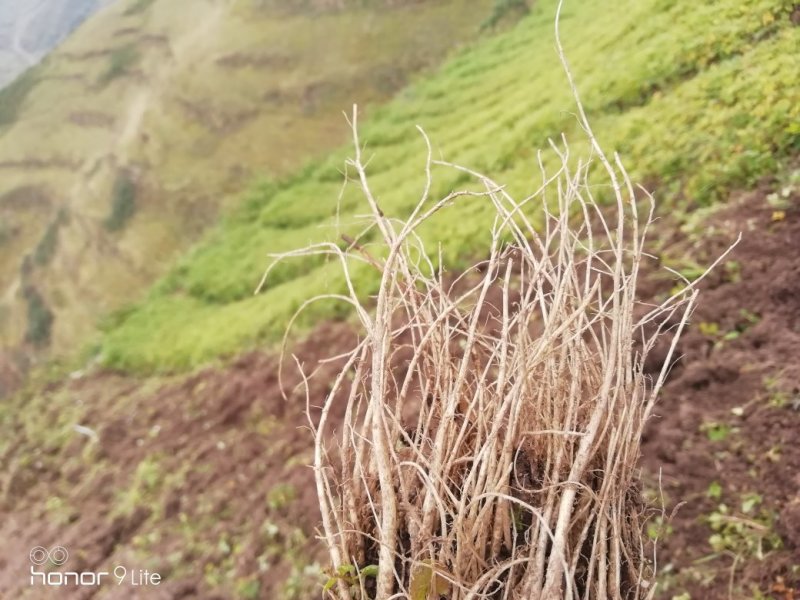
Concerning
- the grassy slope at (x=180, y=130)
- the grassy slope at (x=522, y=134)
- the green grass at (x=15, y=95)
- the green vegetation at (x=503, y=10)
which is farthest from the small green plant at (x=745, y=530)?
the green grass at (x=15, y=95)

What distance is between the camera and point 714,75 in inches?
135

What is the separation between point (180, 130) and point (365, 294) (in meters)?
3.95

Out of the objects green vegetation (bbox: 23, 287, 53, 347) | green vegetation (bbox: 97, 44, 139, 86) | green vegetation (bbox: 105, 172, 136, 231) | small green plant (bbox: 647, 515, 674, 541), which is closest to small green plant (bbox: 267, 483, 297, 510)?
small green plant (bbox: 647, 515, 674, 541)

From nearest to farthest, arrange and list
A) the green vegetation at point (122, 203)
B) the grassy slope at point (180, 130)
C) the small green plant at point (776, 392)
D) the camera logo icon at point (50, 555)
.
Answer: the small green plant at point (776, 392), the camera logo icon at point (50, 555), the grassy slope at point (180, 130), the green vegetation at point (122, 203)

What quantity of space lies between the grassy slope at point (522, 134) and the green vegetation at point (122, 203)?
1.01m

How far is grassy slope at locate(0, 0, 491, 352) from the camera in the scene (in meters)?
6.38

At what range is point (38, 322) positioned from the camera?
6.34m

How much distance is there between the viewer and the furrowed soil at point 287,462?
7.06ft

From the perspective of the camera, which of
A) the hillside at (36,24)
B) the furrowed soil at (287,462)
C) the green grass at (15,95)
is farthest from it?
the hillside at (36,24)

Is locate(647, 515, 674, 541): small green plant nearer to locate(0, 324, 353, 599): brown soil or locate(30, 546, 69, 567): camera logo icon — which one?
locate(0, 324, 353, 599): brown soil

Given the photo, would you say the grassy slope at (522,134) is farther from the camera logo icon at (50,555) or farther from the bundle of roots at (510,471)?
the camera logo icon at (50,555)

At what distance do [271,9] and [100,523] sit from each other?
19.7ft

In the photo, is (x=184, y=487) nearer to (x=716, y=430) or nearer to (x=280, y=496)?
(x=280, y=496)

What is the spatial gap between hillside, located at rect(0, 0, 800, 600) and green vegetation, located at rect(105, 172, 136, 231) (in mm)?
92
